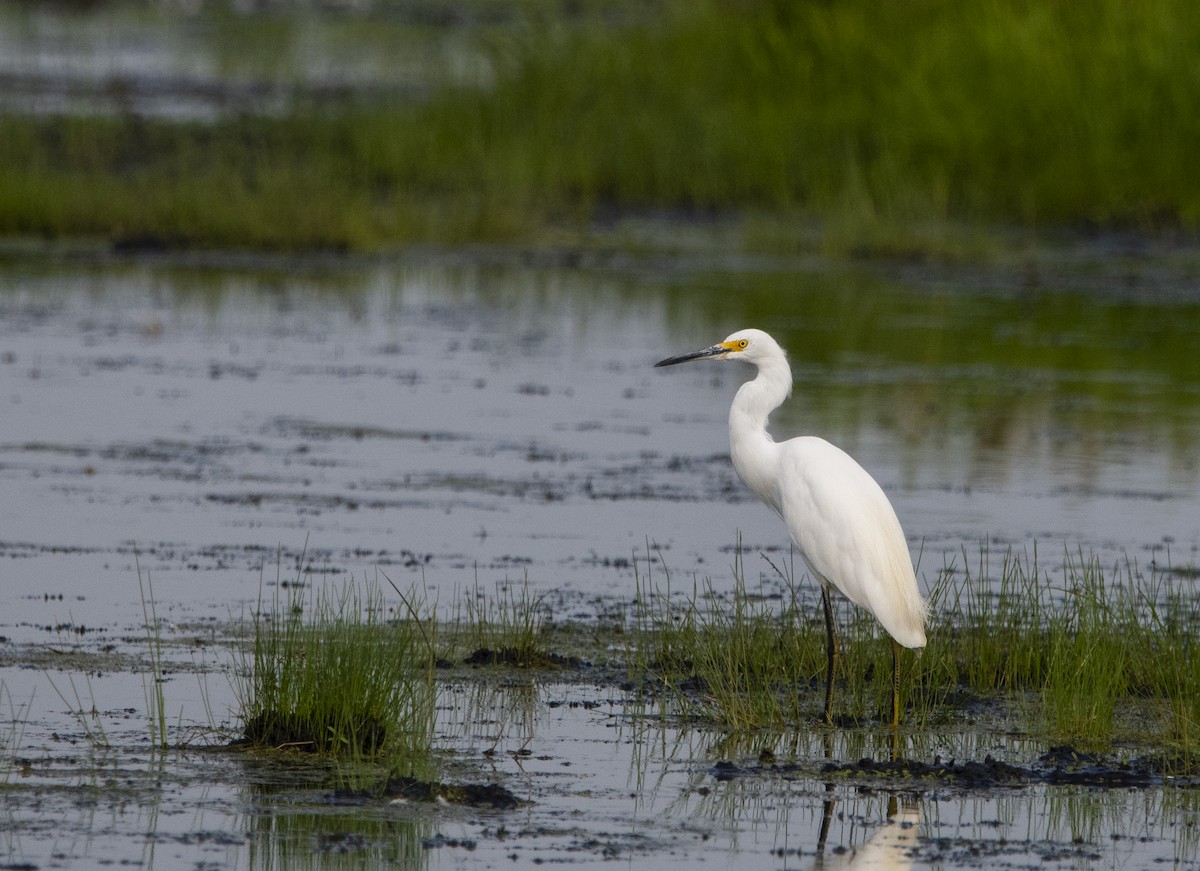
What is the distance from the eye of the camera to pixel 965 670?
8.02 meters

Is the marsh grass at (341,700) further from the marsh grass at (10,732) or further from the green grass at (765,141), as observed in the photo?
the green grass at (765,141)

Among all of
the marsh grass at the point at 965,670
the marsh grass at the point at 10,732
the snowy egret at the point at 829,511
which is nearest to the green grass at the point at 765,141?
the snowy egret at the point at 829,511

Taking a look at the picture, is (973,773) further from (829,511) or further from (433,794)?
Result: (433,794)

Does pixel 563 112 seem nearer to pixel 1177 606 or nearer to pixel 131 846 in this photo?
pixel 1177 606

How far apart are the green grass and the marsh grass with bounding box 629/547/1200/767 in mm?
14129

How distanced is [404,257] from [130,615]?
44.2 ft

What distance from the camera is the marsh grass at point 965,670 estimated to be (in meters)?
7.06

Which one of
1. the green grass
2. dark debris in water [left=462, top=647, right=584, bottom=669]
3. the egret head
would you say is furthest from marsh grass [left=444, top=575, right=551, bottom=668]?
the green grass

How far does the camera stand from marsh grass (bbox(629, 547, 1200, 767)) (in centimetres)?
706

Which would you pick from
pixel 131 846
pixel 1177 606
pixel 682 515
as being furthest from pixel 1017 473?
pixel 131 846

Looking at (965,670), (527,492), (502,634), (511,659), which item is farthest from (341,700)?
(527,492)

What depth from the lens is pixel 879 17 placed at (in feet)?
85.9

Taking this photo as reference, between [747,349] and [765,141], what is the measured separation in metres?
17.0

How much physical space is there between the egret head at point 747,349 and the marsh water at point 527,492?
44.9 inches
